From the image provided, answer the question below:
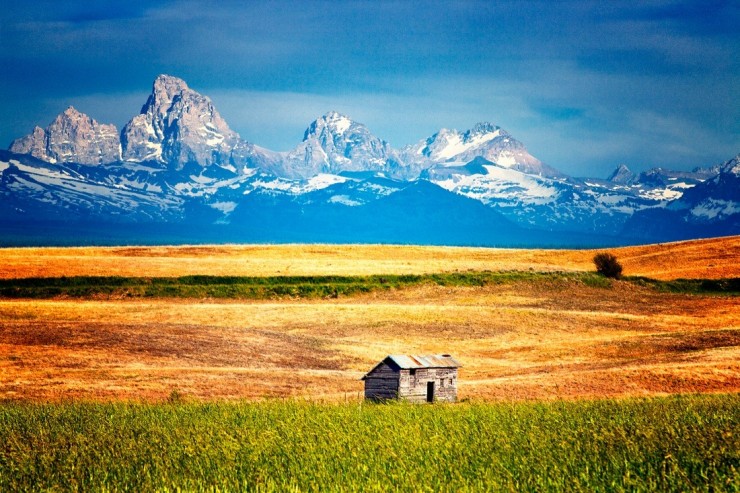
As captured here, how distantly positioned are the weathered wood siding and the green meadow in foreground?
47.7 feet

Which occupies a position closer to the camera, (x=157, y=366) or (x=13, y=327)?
(x=157, y=366)

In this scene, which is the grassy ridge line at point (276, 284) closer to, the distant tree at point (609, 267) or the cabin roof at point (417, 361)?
the distant tree at point (609, 267)

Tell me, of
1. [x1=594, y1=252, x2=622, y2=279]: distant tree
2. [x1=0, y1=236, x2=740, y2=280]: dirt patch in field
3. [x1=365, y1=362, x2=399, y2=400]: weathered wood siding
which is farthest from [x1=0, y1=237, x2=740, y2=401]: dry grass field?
[x1=594, y1=252, x2=622, y2=279]: distant tree

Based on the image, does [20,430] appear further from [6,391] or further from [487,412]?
[6,391]

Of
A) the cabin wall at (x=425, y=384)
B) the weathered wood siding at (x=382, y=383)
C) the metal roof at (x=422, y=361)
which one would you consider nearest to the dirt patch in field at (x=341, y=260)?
the metal roof at (x=422, y=361)

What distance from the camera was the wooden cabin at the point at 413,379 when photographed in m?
39.0

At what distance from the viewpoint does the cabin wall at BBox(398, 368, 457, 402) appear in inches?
1543

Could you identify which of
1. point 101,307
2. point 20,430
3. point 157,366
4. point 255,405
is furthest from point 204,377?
point 101,307

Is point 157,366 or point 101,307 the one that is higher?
point 101,307

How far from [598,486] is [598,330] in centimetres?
5850

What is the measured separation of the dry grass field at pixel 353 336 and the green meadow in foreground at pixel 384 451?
16.7 m

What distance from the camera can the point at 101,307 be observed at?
71.7 m

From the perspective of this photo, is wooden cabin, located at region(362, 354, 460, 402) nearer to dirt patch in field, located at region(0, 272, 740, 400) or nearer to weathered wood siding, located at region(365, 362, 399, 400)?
weathered wood siding, located at region(365, 362, 399, 400)

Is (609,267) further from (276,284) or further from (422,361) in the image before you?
(422,361)
